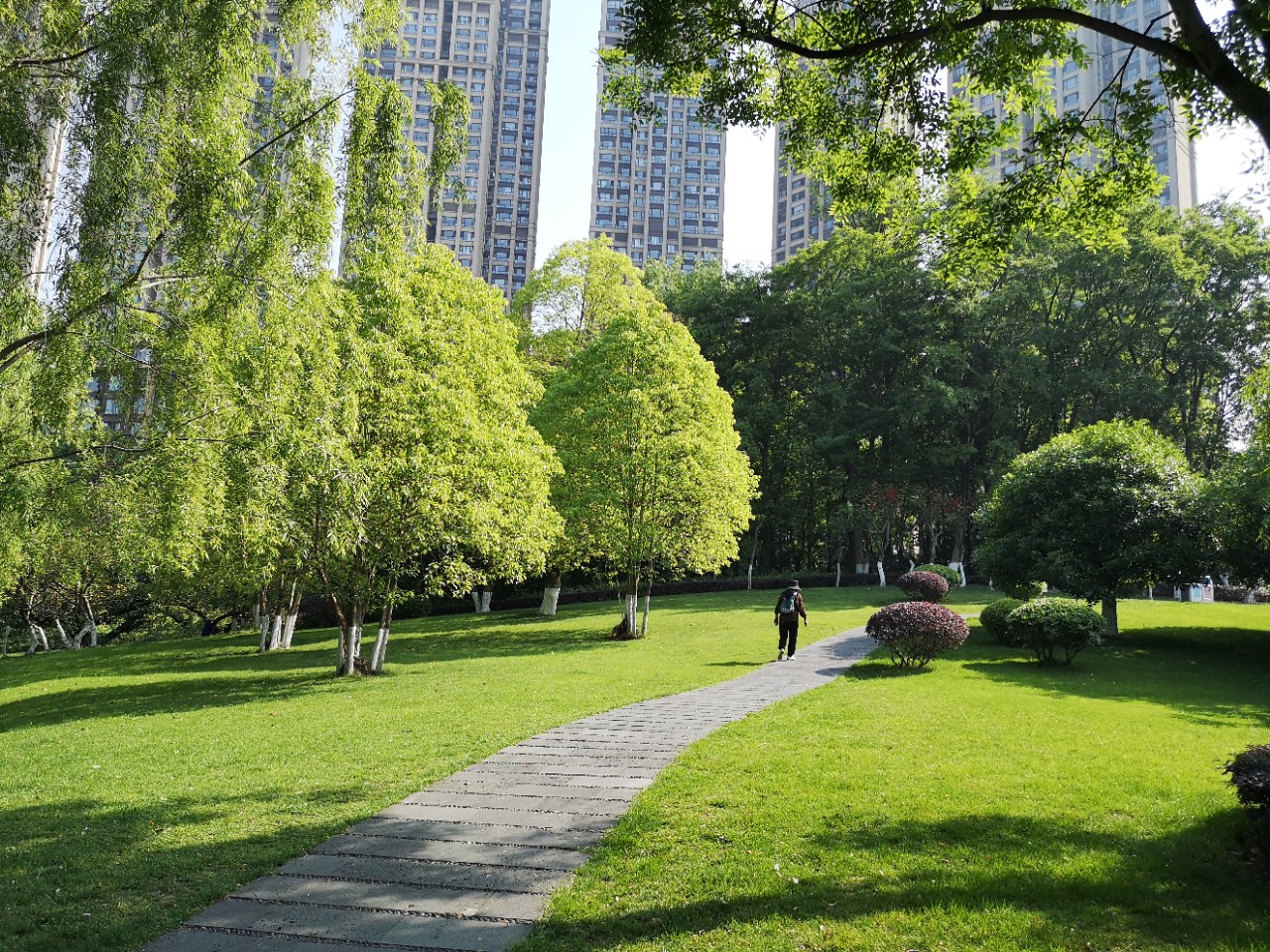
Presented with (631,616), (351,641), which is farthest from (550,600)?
(351,641)

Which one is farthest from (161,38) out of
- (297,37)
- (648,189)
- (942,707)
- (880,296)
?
(648,189)

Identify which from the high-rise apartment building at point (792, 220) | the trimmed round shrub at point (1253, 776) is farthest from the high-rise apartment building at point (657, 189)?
the trimmed round shrub at point (1253, 776)

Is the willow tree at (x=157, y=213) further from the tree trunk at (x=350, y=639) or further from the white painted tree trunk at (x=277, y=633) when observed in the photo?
the white painted tree trunk at (x=277, y=633)

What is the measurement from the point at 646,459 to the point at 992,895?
19.0 m

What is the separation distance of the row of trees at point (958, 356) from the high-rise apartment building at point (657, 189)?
258ft

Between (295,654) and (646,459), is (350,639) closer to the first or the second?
(295,654)

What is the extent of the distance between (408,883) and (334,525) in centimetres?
980

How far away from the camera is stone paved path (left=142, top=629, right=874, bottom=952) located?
486cm

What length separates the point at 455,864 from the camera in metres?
5.90

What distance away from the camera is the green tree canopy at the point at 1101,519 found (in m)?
21.4

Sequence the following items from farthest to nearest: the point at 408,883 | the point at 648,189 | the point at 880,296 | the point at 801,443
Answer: the point at 648,189, the point at 801,443, the point at 880,296, the point at 408,883

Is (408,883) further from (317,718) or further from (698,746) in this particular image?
(317,718)

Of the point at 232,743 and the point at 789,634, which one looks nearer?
the point at 232,743

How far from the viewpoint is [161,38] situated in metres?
9.14
